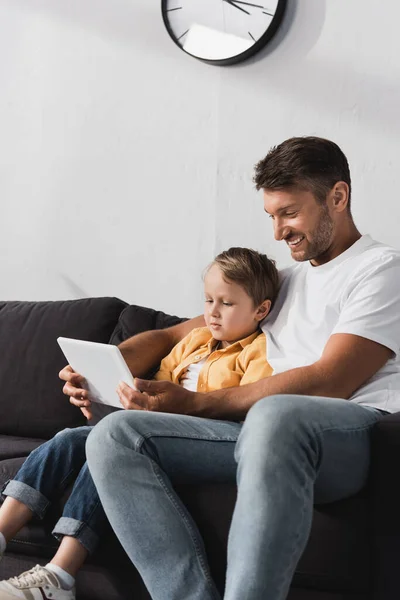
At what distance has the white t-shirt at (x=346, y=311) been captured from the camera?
1.85m

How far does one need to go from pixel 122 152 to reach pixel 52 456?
4.77 ft

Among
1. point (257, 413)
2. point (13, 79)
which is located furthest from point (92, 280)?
point (257, 413)

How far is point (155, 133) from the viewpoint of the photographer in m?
3.06

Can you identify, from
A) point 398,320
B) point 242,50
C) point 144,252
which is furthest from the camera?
point 144,252

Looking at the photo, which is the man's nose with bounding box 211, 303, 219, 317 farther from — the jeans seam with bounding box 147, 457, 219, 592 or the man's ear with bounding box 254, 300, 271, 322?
the jeans seam with bounding box 147, 457, 219, 592

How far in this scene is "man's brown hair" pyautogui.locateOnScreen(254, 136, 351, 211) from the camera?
2055 millimetres

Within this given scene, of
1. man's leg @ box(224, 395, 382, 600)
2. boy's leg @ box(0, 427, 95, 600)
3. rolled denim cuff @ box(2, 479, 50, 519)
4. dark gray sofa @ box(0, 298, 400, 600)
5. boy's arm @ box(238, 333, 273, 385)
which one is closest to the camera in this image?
man's leg @ box(224, 395, 382, 600)

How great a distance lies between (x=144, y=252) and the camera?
308 cm

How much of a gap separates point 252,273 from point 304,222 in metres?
0.19

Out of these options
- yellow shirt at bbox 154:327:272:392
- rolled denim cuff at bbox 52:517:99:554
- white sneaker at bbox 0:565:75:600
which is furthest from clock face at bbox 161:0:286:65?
white sneaker at bbox 0:565:75:600

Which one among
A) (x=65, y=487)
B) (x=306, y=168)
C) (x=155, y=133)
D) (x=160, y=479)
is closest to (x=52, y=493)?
(x=65, y=487)

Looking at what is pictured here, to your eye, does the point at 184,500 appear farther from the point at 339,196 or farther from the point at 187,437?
the point at 339,196

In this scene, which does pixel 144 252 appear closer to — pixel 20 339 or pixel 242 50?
pixel 20 339

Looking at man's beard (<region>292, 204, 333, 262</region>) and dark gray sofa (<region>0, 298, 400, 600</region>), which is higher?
man's beard (<region>292, 204, 333, 262</region>)
